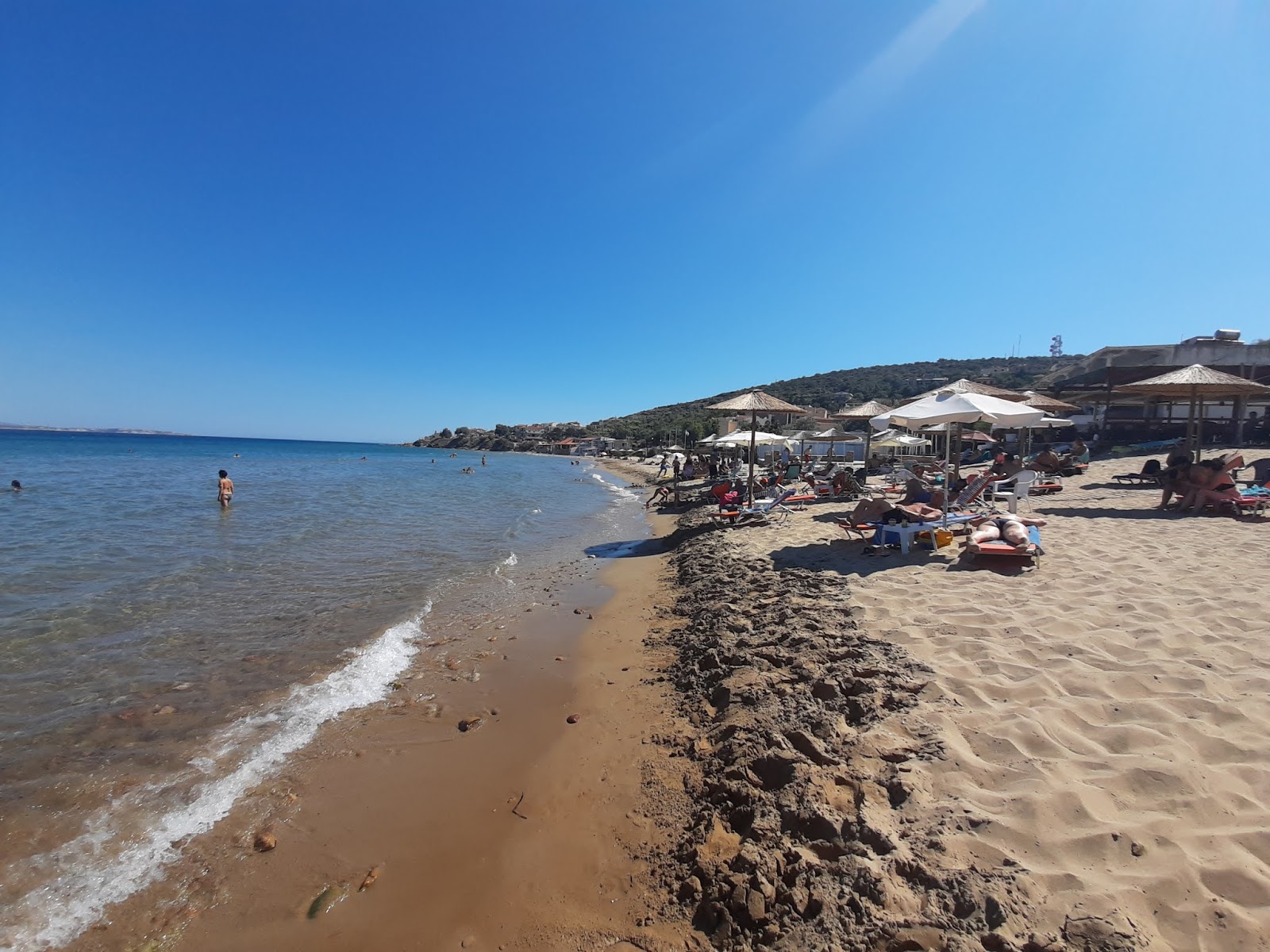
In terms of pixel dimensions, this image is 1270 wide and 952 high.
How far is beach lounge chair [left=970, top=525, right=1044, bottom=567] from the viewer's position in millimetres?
5580

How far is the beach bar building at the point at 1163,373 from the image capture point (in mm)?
20781

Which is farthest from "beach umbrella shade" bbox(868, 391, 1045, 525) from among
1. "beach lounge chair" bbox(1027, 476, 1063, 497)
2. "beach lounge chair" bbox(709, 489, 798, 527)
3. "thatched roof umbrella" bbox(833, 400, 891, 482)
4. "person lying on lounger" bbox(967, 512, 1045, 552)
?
"thatched roof umbrella" bbox(833, 400, 891, 482)

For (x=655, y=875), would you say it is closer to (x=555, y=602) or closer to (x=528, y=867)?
(x=528, y=867)

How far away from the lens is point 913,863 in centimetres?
210

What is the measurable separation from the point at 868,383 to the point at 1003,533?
8473 cm

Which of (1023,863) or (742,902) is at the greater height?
(1023,863)

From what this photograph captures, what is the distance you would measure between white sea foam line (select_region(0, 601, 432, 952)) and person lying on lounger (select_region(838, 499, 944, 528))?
19.6 feet

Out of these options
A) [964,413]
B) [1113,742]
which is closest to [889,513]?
[964,413]

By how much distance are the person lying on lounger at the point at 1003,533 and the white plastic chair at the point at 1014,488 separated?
5.89ft

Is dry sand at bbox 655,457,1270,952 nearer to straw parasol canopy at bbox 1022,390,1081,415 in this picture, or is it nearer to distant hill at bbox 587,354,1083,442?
straw parasol canopy at bbox 1022,390,1081,415

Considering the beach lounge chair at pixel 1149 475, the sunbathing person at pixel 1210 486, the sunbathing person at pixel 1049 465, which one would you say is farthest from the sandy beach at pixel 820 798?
the sunbathing person at pixel 1049 465

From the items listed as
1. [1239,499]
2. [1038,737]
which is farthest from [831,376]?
[1038,737]

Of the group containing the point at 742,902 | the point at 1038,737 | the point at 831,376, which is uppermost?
the point at 831,376

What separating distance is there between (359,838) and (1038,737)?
11.8 ft
